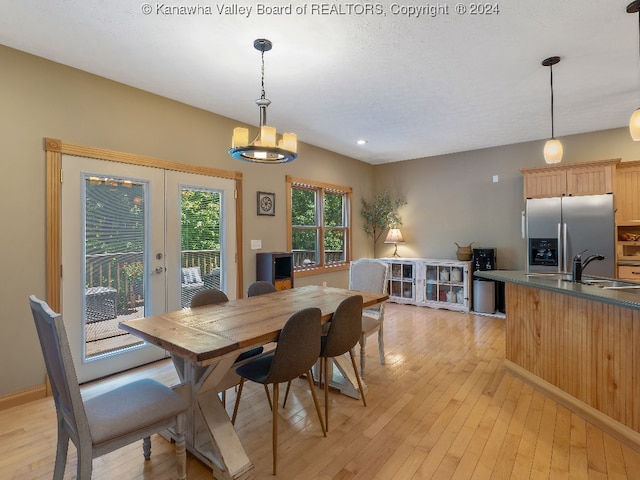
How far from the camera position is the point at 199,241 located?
3.82 m

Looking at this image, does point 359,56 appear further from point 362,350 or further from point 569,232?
point 569,232

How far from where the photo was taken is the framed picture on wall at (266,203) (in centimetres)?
452

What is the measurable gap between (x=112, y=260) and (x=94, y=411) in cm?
190

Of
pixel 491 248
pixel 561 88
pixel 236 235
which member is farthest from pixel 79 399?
pixel 491 248

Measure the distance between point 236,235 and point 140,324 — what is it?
2222 millimetres

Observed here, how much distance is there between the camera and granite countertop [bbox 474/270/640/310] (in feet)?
6.47

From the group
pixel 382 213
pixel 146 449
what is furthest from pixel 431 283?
pixel 146 449

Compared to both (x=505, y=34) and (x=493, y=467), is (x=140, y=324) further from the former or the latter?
(x=505, y=34)

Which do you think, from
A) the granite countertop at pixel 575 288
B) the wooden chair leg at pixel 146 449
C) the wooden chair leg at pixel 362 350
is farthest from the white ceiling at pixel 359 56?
the wooden chair leg at pixel 146 449

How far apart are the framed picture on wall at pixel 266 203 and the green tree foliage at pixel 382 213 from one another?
2434mm

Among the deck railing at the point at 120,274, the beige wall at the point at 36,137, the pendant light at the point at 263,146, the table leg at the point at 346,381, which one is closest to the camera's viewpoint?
the pendant light at the point at 263,146

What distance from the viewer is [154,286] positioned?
3.40 m

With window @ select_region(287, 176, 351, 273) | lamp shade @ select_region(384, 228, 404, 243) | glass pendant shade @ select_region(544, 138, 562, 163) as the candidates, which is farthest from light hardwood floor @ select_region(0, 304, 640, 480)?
lamp shade @ select_region(384, 228, 404, 243)

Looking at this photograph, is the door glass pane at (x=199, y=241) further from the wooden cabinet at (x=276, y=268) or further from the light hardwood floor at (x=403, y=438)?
the light hardwood floor at (x=403, y=438)
